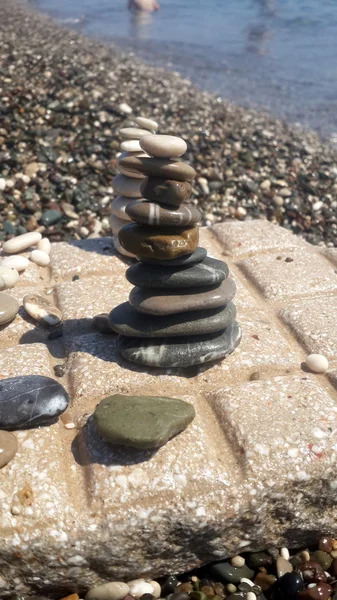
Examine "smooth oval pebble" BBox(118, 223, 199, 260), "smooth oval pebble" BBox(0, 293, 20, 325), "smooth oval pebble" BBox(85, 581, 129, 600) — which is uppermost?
"smooth oval pebble" BBox(118, 223, 199, 260)

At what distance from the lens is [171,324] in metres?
3.47

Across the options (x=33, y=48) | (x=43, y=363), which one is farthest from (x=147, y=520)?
(x=33, y=48)

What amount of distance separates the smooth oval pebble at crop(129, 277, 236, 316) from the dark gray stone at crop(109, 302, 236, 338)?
70 mm

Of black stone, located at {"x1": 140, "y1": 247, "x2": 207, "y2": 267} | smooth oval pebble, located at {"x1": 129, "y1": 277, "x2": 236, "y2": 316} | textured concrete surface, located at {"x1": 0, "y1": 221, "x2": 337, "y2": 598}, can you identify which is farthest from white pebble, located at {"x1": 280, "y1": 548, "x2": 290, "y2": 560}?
black stone, located at {"x1": 140, "y1": 247, "x2": 207, "y2": 267}

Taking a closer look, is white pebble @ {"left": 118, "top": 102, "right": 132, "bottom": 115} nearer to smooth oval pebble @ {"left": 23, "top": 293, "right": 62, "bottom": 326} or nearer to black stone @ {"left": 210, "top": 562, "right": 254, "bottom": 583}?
smooth oval pebble @ {"left": 23, "top": 293, "right": 62, "bottom": 326}

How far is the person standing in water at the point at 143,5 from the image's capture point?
24109 mm

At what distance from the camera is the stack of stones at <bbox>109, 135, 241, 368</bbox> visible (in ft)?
10.7

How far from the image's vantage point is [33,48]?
446 inches

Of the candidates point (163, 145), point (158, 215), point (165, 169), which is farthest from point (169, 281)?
point (163, 145)

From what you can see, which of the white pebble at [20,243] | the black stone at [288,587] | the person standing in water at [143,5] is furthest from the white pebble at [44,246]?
the person standing in water at [143,5]

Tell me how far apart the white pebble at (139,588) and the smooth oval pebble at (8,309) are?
170cm

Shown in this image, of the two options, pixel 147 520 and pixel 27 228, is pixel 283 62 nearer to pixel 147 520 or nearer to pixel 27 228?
pixel 27 228

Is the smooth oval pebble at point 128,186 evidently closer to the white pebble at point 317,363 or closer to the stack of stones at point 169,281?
the stack of stones at point 169,281

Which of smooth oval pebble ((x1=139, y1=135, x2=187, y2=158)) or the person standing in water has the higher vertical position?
smooth oval pebble ((x1=139, y1=135, x2=187, y2=158))
